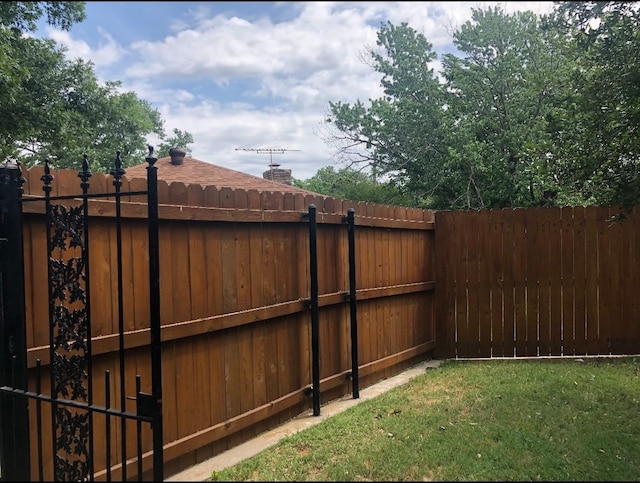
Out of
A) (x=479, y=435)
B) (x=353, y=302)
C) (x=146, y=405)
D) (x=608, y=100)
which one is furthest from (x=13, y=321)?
(x=608, y=100)

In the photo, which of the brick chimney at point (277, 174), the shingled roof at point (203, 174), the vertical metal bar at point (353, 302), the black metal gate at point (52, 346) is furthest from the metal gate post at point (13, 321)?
the brick chimney at point (277, 174)

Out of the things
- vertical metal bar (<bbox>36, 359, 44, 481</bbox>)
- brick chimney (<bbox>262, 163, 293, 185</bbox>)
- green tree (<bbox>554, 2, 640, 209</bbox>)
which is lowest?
vertical metal bar (<bbox>36, 359, 44, 481</bbox>)

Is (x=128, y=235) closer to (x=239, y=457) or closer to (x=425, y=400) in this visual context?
(x=239, y=457)

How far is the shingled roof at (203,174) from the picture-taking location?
8422mm

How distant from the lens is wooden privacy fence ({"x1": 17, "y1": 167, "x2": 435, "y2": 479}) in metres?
3.10

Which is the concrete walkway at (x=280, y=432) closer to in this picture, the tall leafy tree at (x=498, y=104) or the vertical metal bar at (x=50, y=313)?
the vertical metal bar at (x=50, y=313)

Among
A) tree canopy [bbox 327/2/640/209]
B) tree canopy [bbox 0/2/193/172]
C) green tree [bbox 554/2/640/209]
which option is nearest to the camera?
green tree [bbox 554/2/640/209]

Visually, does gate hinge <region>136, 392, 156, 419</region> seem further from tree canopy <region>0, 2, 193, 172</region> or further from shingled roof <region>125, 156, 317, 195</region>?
shingled roof <region>125, 156, 317, 195</region>

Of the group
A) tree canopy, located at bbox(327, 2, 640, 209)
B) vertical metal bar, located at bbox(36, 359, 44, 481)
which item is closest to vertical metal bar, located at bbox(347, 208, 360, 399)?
vertical metal bar, located at bbox(36, 359, 44, 481)

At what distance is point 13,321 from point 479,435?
3194mm

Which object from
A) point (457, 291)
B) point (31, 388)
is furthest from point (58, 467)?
point (457, 291)

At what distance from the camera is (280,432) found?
14.4 feet

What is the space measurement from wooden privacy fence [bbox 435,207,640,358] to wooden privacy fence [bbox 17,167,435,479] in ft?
5.14

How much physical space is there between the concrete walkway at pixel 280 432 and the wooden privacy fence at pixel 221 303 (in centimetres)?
7
